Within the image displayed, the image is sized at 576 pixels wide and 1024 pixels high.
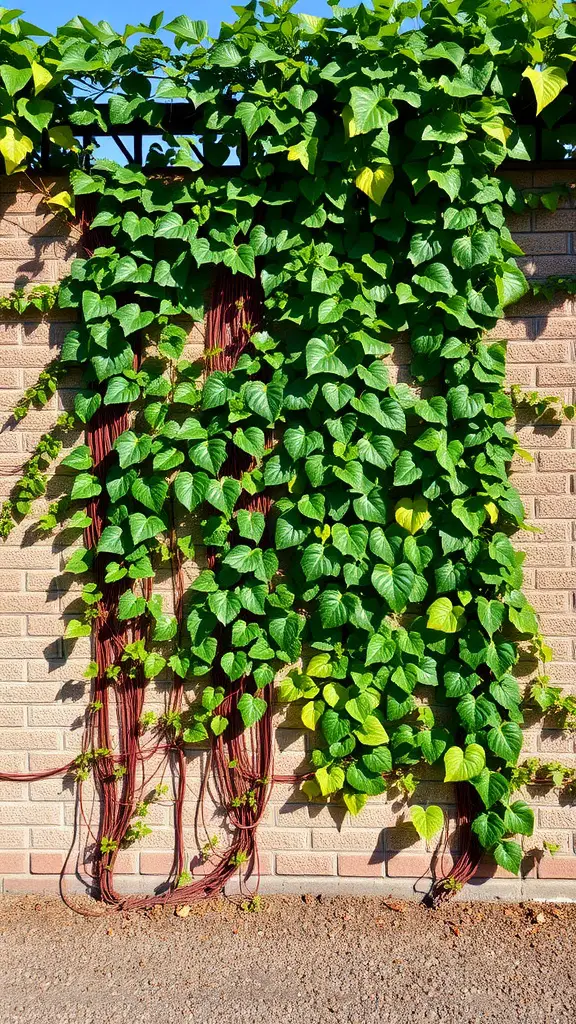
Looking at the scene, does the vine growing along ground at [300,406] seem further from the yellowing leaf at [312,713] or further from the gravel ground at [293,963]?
the gravel ground at [293,963]

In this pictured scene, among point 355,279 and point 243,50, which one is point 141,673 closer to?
point 355,279

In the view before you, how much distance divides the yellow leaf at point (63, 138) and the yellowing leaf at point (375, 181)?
37.2 inches

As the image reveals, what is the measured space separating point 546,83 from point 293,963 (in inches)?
106

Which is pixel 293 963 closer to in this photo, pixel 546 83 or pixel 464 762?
pixel 464 762

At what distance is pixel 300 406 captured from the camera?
A: 232 centimetres

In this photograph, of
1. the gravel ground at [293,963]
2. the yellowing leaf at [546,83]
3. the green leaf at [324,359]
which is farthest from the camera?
the green leaf at [324,359]

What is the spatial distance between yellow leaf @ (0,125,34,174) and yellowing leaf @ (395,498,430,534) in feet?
5.34

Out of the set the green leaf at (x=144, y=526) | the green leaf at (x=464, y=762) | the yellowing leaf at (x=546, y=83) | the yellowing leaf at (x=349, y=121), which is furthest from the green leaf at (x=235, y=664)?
the yellowing leaf at (x=546, y=83)

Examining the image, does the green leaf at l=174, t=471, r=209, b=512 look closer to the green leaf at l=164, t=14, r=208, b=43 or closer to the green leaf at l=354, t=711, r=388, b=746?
the green leaf at l=354, t=711, r=388, b=746

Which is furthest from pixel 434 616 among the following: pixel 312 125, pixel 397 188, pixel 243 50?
pixel 243 50

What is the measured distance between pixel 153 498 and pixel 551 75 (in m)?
1.75

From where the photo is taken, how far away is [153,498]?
2398mm

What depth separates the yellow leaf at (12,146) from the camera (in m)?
2.32

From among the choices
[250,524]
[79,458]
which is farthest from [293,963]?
[79,458]
